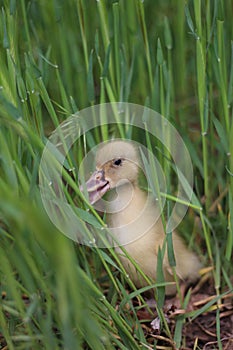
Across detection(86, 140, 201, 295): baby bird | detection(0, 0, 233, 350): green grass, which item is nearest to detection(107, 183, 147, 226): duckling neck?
detection(86, 140, 201, 295): baby bird

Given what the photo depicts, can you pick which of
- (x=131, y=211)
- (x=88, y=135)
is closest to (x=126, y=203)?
(x=131, y=211)

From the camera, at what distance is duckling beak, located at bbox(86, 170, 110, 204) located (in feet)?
5.88

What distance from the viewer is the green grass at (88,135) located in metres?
1.23

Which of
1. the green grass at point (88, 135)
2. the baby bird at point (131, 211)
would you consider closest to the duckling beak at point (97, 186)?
the baby bird at point (131, 211)

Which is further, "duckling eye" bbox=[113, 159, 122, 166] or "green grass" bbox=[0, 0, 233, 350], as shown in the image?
"duckling eye" bbox=[113, 159, 122, 166]

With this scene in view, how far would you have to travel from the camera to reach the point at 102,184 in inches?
71.9

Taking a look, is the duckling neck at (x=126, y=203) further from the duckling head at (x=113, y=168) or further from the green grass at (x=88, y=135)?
the green grass at (x=88, y=135)

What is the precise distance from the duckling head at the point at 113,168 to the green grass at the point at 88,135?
0.16 feet

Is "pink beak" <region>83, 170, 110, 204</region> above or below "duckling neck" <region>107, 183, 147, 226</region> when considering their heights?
above

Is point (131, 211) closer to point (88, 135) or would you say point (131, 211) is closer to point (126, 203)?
point (126, 203)

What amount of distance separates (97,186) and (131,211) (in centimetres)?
14

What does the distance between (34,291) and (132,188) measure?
654 mm

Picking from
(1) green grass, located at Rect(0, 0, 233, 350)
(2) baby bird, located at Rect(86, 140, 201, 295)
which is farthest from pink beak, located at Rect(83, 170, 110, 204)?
(1) green grass, located at Rect(0, 0, 233, 350)

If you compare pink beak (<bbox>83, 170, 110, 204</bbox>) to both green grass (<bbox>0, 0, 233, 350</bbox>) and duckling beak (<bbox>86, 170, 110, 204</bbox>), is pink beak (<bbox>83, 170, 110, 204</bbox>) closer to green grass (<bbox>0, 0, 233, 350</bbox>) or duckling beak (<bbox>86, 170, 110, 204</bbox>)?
duckling beak (<bbox>86, 170, 110, 204</bbox>)
